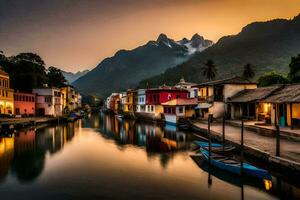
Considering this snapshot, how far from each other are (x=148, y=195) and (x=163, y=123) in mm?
50785

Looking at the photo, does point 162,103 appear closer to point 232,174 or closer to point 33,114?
point 33,114

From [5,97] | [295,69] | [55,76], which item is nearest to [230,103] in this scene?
[295,69]

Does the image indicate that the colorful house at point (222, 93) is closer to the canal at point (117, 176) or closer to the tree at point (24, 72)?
the canal at point (117, 176)

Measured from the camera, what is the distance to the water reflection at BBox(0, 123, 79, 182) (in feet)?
89.4

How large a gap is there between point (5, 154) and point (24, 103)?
46995mm

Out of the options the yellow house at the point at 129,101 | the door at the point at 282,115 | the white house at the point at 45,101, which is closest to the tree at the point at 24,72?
the white house at the point at 45,101

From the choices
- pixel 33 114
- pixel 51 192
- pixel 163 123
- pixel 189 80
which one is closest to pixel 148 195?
pixel 51 192

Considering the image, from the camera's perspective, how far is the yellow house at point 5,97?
223 feet

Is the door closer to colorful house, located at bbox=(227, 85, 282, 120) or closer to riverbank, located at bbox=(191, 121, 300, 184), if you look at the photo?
colorful house, located at bbox=(227, 85, 282, 120)

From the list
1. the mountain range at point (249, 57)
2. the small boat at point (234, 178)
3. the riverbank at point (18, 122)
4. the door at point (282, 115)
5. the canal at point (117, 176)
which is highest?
the mountain range at point (249, 57)

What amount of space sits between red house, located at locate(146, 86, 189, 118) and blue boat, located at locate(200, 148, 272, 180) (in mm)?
49922

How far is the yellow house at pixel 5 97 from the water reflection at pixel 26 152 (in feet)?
59.3

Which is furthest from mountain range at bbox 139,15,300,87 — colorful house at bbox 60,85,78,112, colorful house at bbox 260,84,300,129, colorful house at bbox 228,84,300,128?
colorful house at bbox 260,84,300,129

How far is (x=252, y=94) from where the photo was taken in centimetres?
5156
